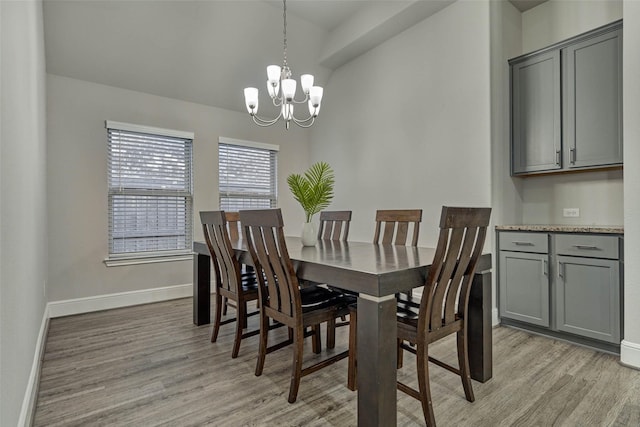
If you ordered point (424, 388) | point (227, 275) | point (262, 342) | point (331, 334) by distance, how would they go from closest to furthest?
point (424, 388), point (262, 342), point (331, 334), point (227, 275)

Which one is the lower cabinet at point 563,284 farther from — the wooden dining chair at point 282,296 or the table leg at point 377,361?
the table leg at point 377,361

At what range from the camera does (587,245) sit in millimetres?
2656

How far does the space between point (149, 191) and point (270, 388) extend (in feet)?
9.68

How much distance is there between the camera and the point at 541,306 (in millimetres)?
2908

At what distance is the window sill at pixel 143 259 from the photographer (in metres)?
3.84

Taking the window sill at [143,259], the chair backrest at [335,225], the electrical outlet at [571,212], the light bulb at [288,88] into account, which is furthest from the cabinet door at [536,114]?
the window sill at [143,259]

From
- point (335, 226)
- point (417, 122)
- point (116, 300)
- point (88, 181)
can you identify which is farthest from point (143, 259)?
point (417, 122)

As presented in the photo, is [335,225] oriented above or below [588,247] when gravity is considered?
above

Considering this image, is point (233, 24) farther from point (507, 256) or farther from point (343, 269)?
point (507, 256)

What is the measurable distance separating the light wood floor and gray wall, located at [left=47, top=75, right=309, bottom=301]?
92 cm

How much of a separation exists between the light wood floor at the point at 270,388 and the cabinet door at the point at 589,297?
0.17m

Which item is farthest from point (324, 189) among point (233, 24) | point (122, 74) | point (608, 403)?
point (122, 74)

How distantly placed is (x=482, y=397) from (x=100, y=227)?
3909 millimetres

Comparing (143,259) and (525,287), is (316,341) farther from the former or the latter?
(143,259)
